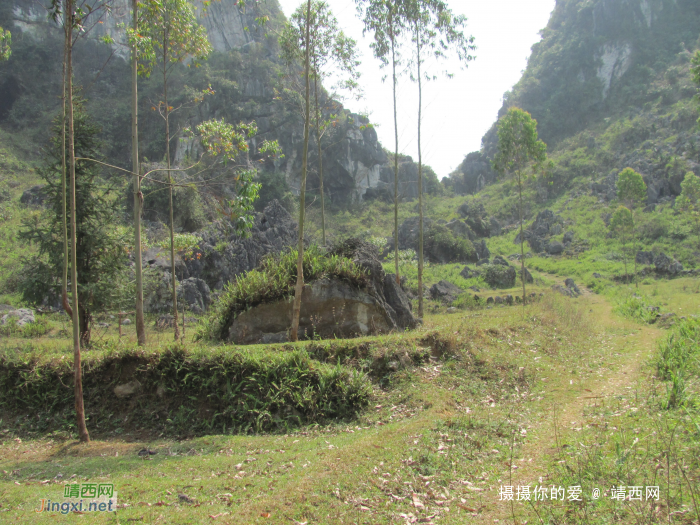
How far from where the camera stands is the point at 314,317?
11.7m

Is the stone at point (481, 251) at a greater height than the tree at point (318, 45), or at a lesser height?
lesser

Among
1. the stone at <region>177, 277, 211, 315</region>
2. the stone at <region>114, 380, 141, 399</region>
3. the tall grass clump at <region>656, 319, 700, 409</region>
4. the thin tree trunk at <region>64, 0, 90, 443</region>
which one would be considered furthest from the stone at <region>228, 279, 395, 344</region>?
the stone at <region>177, 277, 211, 315</region>

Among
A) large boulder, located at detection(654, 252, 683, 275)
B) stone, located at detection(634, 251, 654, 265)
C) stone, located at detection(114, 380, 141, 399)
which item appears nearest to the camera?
stone, located at detection(114, 380, 141, 399)

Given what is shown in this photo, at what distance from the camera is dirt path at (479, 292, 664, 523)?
5.01 meters

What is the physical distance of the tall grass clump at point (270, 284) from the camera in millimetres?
11805

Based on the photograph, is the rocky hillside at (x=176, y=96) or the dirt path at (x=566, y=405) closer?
the dirt path at (x=566, y=405)

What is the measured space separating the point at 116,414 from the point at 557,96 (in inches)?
3384

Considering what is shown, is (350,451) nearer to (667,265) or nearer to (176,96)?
(667,265)

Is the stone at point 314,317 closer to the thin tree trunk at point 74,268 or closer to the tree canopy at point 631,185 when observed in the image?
the thin tree trunk at point 74,268

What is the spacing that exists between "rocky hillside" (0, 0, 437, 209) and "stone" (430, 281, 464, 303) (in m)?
26.0

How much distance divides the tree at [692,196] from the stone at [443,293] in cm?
2408

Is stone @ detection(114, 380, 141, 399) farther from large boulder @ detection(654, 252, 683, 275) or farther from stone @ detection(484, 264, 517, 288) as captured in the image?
large boulder @ detection(654, 252, 683, 275)

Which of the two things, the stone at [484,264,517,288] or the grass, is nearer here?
the grass

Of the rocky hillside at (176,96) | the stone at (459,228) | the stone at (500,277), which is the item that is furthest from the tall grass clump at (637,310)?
the rocky hillside at (176,96)
